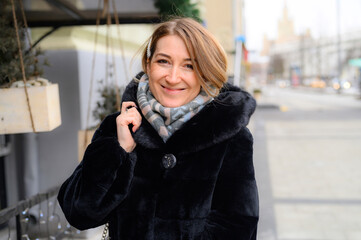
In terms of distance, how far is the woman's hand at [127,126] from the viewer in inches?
67.9

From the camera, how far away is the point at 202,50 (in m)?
1.67

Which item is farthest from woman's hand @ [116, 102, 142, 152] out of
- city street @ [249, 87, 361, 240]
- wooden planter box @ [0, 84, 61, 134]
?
city street @ [249, 87, 361, 240]

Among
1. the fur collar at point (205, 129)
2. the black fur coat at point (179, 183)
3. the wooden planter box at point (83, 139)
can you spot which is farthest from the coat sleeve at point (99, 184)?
the wooden planter box at point (83, 139)

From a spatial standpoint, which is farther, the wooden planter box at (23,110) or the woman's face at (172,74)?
the wooden planter box at (23,110)

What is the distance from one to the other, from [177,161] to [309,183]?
5589mm

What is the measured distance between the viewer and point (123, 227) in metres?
1.72

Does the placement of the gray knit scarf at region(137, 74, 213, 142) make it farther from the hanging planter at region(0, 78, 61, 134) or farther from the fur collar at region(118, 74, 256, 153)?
the hanging planter at region(0, 78, 61, 134)

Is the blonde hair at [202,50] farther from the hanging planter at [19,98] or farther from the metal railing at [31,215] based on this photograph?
the metal railing at [31,215]

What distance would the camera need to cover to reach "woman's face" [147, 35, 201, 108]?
168 cm

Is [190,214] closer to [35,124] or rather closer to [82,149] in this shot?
[35,124]

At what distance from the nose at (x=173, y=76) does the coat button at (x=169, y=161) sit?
0.30 meters

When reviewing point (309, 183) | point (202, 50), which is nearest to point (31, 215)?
point (202, 50)

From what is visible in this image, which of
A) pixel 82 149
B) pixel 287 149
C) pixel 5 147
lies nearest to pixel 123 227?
pixel 82 149

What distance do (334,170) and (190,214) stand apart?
6.72 metres
